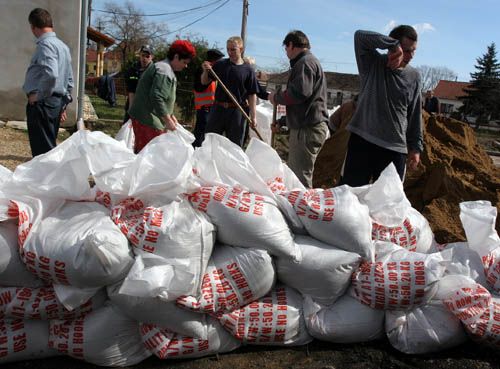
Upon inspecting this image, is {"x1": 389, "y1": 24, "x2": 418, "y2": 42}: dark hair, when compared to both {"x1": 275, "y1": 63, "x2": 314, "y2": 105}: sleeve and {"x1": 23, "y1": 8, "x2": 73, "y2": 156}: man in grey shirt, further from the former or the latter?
{"x1": 23, "y1": 8, "x2": 73, "y2": 156}: man in grey shirt

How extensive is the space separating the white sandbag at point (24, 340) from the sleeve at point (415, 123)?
102 inches

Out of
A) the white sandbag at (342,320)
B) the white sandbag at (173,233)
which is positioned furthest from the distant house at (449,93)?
the white sandbag at (173,233)

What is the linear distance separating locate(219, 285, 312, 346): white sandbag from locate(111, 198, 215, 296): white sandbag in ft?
0.87

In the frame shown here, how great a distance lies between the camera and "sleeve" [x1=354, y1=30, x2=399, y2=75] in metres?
2.95

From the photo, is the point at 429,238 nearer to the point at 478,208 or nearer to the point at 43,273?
the point at 478,208

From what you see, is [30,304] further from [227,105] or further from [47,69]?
[227,105]

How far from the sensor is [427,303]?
7.07ft

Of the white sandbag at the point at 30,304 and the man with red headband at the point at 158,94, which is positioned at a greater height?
the man with red headband at the point at 158,94

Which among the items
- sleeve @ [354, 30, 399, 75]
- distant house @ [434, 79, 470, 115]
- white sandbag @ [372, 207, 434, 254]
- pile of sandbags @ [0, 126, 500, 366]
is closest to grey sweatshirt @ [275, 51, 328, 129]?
sleeve @ [354, 30, 399, 75]

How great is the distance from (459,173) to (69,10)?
669 centimetres

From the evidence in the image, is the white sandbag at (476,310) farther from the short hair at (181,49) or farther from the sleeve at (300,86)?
the short hair at (181,49)

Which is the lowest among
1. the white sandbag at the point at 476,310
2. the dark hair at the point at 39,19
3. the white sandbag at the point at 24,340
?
the white sandbag at the point at 24,340

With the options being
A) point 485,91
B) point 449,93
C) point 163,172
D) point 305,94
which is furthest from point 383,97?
point 449,93

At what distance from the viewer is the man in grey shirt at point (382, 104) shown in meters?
3.06
